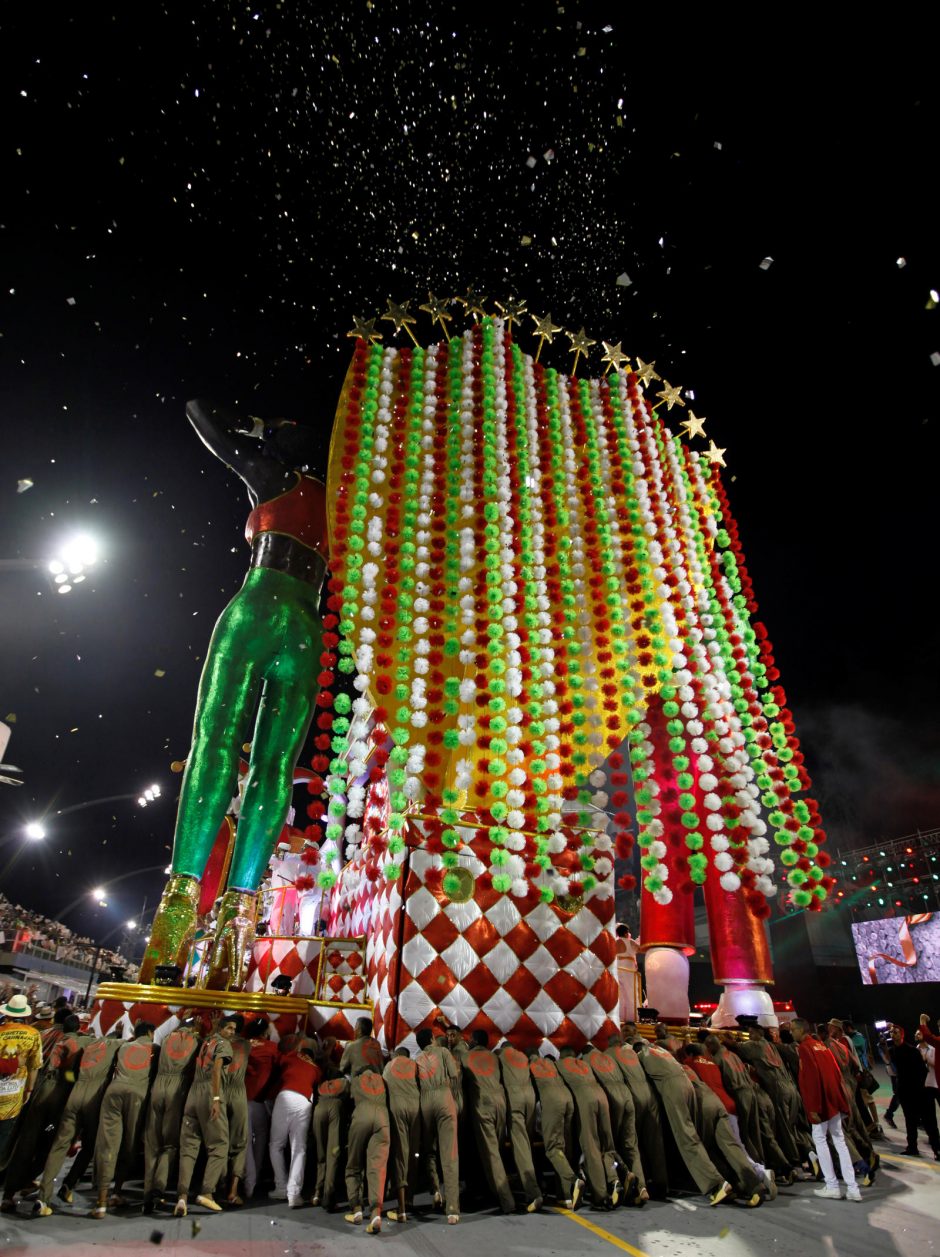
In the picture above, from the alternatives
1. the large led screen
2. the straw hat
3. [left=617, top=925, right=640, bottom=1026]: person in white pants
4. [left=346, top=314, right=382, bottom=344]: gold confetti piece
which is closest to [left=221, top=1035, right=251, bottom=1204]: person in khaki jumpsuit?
the straw hat

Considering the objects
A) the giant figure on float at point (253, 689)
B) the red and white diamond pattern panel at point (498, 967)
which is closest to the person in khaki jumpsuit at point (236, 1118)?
the giant figure on float at point (253, 689)

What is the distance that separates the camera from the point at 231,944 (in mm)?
6703

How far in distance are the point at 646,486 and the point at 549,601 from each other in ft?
7.78

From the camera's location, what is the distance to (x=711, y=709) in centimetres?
802

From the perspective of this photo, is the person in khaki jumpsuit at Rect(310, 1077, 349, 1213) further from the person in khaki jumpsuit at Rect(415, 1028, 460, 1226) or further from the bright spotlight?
the bright spotlight

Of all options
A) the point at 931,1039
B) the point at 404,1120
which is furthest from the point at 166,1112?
the point at 931,1039

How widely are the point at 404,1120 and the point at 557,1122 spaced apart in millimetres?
1342

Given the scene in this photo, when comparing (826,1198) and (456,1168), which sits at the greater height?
(456,1168)

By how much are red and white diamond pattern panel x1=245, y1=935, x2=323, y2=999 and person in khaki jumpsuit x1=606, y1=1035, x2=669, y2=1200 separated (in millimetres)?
3364

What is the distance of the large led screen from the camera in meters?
21.1

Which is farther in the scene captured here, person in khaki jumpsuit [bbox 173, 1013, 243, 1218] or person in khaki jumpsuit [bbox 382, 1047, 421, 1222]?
person in khaki jumpsuit [bbox 382, 1047, 421, 1222]

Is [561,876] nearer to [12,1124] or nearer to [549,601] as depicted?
[549,601]

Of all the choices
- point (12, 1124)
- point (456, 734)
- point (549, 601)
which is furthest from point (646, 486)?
point (12, 1124)

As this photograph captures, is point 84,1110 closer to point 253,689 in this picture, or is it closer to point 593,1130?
point 253,689
